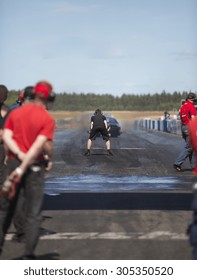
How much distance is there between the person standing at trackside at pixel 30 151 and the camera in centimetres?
695

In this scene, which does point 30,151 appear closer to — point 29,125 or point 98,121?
point 29,125

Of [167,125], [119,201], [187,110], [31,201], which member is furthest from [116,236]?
[167,125]

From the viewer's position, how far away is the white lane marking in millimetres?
8391

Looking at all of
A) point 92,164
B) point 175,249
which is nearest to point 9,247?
point 175,249

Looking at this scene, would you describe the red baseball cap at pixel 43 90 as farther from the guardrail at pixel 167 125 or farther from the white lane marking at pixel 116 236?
the guardrail at pixel 167 125

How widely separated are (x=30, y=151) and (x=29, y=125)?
0.26 meters

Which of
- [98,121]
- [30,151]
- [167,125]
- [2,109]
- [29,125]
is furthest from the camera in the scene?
[167,125]

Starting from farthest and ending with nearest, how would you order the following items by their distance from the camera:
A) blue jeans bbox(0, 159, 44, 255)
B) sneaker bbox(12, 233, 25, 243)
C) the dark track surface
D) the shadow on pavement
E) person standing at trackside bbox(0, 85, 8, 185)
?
the shadow on pavement, person standing at trackside bbox(0, 85, 8, 185), sneaker bbox(12, 233, 25, 243), the dark track surface, blue jeans bbox(0, 159, 44, 255)

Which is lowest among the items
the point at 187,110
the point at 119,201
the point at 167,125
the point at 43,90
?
the point at 167,125

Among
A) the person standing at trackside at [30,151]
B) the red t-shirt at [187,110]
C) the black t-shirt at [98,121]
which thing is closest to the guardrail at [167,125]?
the black t-shirt at [98,121]

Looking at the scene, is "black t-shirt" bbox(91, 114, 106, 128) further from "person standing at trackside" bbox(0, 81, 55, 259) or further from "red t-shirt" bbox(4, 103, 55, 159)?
"red t-shirt" bbox(4, 103, 55, 159)

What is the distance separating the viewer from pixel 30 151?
688 centimetres

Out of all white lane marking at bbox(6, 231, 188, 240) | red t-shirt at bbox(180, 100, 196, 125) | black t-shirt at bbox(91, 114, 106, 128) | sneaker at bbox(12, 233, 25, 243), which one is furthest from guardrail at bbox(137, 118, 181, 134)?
sneaker at bbox(12, 233, 25, 243)

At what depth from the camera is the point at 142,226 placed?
925 centimetres
